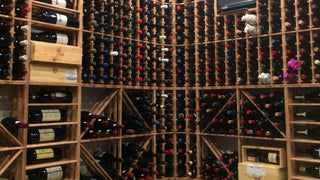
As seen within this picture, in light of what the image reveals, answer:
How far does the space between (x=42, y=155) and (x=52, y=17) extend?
1313 millimetres

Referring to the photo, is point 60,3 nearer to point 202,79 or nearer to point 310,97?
point 202,79

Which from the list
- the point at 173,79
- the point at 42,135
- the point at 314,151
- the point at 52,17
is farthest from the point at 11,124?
the point at 314,151

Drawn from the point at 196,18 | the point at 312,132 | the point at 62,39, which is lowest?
the point at 312,132

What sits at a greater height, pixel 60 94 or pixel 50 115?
pixel 60 94

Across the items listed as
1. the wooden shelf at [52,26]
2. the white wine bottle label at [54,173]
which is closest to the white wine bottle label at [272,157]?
the white wine bottle label at [54,173]

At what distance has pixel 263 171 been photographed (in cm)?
367

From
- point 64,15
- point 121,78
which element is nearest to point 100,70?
point 121,78

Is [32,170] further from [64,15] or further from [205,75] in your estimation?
[205,75]

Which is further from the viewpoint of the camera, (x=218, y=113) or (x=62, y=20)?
(x=218, y=113)

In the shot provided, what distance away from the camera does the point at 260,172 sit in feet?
12.1

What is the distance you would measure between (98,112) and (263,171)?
190cm

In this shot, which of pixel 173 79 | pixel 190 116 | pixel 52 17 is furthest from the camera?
pixel 173 79

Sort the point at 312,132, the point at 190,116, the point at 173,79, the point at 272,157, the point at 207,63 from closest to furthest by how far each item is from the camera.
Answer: the point at 312,132, the point at 272,157, the point at 207,63, the point at 190,116, the point at 173,79

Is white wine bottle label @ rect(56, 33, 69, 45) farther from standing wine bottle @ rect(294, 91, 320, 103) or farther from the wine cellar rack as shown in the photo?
standing wine bottle @ rect(294, 91, 320, 103)
